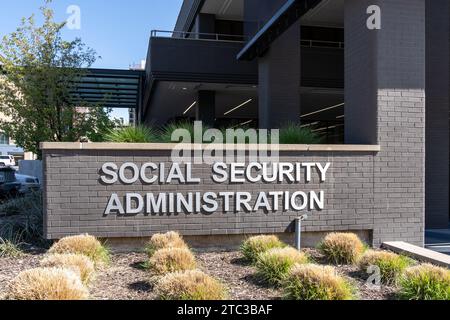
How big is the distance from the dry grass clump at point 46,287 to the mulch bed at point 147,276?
0.67 meters

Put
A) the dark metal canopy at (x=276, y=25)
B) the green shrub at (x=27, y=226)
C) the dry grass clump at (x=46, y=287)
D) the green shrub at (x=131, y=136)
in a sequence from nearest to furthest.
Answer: the dry grass clump at (x=46, y=287)
the green shrub at (x=27, y=226)
the green shrub at (x=131, y=136)
the dark metal canopy at (x=276, y=25)

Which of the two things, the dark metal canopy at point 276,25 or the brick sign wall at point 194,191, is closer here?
the brick sign wall at point 194,191

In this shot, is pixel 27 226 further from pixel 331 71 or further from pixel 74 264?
pixel 331 71

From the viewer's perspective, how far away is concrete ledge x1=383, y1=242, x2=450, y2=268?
253 inches

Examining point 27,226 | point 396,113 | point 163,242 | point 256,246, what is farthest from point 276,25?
point 27,226

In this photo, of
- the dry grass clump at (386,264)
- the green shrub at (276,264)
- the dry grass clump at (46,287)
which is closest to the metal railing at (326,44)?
the dry grass clump at (386,264)

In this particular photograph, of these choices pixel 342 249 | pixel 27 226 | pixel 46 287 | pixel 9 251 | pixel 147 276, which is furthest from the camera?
pixel 27 226

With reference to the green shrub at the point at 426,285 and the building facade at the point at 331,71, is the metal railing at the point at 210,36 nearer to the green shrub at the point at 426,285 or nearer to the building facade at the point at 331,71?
the building facade at the point at 331,71

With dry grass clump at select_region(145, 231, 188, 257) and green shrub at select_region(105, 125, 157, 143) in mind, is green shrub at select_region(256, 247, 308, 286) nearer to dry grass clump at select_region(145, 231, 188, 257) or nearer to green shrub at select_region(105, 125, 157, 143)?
dry grass clump at select_region(145, 231, 188, 257)

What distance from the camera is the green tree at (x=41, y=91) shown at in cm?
1239

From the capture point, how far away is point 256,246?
265 inches

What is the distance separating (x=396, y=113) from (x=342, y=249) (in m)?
2.90
